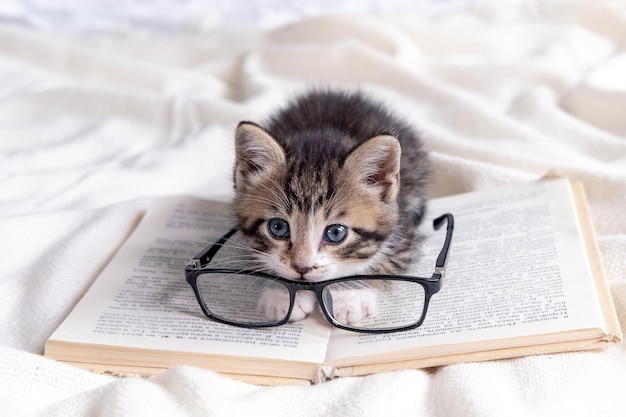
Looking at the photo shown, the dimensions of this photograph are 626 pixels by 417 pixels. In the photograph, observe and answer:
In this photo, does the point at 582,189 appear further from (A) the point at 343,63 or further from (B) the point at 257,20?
(B) the point at 257,20

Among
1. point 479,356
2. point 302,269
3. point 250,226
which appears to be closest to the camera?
point 479,356

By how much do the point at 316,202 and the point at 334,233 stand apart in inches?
2.5

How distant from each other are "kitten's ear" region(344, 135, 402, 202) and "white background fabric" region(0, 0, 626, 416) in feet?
1.16

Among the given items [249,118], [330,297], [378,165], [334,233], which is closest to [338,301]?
Result: [330,297]

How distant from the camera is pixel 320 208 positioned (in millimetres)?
1221

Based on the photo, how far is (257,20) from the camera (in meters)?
2.90

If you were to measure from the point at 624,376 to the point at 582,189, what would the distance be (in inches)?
21.1

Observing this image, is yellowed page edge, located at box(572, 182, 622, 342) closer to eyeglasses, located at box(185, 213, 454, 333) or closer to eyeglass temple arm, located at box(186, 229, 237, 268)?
eyeglasses, located at box(185, 213, 454, 333)

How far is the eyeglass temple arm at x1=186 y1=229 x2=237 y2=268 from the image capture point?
4.14 feet

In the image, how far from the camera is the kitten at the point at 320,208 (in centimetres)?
121

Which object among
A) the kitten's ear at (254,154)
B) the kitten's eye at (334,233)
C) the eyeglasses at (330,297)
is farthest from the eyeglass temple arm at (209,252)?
the kitten's eye at (334,233)

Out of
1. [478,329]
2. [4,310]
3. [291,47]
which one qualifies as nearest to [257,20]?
[291,47]

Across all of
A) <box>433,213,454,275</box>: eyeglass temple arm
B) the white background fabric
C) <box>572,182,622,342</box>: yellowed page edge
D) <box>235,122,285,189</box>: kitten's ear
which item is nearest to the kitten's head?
<box>235,122,285,189</box>: kitten's ear

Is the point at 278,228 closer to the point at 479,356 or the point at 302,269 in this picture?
the point at 302,269
